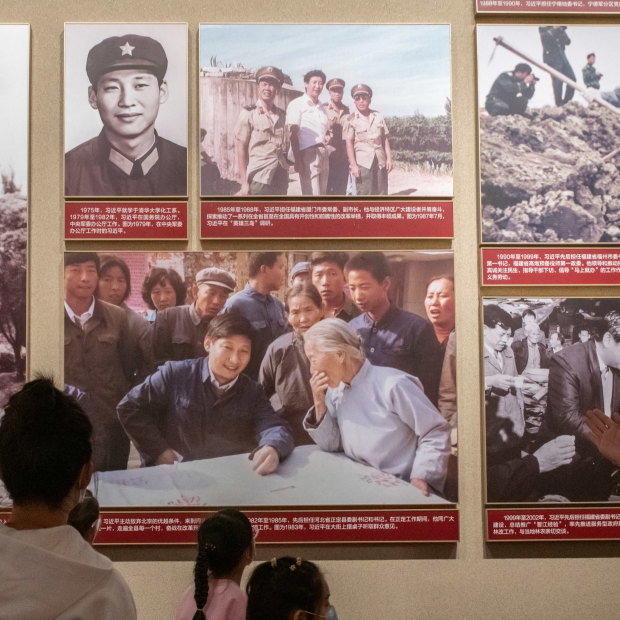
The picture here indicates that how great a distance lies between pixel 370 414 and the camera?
4.20 m

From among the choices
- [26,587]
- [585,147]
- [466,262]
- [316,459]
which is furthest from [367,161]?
[26,587]

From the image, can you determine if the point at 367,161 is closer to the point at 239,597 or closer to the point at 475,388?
the point at 475,388

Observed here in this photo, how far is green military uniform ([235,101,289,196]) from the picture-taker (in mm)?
4250

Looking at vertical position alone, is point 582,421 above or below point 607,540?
above

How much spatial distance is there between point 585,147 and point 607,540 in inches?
88.4

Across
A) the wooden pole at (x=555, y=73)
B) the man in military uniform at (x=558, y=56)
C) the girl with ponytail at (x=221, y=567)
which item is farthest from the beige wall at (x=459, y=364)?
the girl with ponytail at (x=221, y=567)

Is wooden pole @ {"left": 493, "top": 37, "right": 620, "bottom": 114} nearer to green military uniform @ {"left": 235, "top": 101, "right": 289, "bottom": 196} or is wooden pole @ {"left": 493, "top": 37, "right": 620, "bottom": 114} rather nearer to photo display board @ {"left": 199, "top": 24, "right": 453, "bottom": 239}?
photo display board @ {"left": 199, "top": 24, "right": 453, "bottom": 239}


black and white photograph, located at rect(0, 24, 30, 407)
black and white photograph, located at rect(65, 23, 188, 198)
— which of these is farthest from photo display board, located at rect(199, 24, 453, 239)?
black and white photograph, located at rect(0, 24, 30, 407)

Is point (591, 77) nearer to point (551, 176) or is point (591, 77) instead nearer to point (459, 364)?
point (551, 176)

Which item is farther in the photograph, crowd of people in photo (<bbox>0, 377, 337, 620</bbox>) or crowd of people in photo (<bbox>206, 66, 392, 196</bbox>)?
crowd of people in photo (<bbox>206, 66, 392, 196</bbox>)

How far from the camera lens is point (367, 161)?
4281 millimetres
